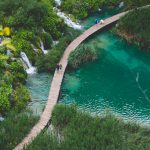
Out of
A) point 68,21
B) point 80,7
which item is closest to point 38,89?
point 68,21

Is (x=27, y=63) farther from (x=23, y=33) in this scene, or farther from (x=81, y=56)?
(x=81, y=56)

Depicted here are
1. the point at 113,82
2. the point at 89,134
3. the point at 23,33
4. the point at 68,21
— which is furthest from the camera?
the point at 68,21

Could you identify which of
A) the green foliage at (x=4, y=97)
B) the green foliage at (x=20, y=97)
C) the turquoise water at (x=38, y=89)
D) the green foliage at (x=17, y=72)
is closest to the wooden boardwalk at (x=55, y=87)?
the turquoise water at (x=38, y=89)

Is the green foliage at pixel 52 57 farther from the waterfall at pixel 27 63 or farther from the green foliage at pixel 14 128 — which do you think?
the green foliage at pixel 14 128

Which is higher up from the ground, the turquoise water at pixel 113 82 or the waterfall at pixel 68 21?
the waterfall at pixel 68 21

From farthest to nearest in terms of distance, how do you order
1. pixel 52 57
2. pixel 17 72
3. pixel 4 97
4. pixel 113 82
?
pixel 52 57 → pixel 113 82 → pixel 17 72 → pixel 4 97

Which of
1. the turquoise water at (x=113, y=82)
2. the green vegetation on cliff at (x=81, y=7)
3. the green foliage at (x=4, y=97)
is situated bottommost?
the turquoise water at (x=113, y=82)
